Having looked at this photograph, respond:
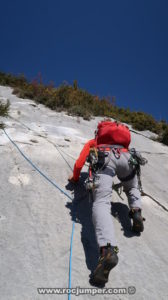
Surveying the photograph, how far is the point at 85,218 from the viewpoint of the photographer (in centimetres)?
352

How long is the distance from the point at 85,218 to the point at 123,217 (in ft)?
2.02

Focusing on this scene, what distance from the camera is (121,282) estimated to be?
2.59 m

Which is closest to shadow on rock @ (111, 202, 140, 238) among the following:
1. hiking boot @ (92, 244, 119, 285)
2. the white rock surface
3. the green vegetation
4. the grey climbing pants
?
the white rock surface

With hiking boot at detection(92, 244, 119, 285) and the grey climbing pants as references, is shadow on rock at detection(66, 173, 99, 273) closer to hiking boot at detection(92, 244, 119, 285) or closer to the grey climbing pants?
hiking boot at detection(92, 244, 119, 285)

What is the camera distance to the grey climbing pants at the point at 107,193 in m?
2.58

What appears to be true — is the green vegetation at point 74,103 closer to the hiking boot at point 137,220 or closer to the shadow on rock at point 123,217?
the shadow on rock at point 123,217

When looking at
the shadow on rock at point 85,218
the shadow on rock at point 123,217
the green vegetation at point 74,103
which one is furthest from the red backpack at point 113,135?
the green vegetation at point 74,103

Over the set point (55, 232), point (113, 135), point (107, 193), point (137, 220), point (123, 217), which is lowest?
point (55, 232)

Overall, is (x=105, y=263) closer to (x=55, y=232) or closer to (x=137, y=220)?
(x=55, y=232)

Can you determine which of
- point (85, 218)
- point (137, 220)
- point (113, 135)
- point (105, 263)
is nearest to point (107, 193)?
point (137, 220)

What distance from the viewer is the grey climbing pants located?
2584 millimetres

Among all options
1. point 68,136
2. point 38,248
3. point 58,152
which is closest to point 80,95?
point 68,136

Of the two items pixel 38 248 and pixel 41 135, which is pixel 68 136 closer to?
pixel 41 135

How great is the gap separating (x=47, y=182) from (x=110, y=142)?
128cm
